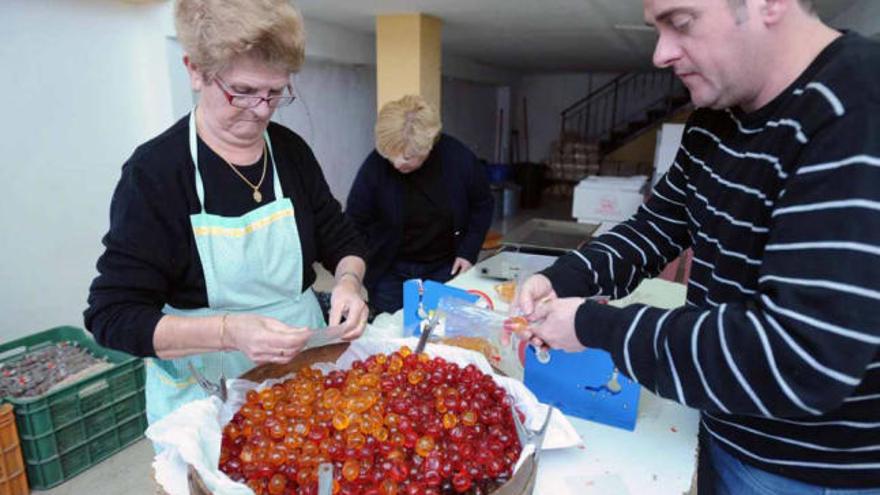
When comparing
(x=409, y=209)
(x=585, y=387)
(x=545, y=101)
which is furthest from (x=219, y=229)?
(x=545, y=101)

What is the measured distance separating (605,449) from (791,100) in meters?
0.73

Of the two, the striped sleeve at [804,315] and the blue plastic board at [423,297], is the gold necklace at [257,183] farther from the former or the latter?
the striped sleeve at [804,315]

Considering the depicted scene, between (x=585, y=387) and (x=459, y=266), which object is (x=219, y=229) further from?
(x=459, y=266)

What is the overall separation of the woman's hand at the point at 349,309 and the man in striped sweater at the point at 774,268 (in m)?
0.46

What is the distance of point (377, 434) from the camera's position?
907 millimetres

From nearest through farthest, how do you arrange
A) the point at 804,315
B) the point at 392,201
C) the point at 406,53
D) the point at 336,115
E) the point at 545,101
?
the point at 804,315 → the point at 392,201 → the point at 406,53 → the point at 336,115 → the point at 545,101

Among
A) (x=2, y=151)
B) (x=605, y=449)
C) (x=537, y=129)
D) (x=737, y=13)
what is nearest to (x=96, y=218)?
(x=2, y=151)

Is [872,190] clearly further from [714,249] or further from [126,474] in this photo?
[126,474]

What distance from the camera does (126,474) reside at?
2418mm

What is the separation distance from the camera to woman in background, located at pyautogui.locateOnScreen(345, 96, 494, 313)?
256 centimetres

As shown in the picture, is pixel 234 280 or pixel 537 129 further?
pixel 537 129

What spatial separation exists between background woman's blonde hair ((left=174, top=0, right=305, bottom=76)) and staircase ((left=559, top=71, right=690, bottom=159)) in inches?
444

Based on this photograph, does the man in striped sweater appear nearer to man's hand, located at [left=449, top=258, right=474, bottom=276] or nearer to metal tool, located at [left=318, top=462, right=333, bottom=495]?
metal tool, located at [left=318, top=462, right=333, bottom=495]

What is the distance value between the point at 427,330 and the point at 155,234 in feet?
2.10
